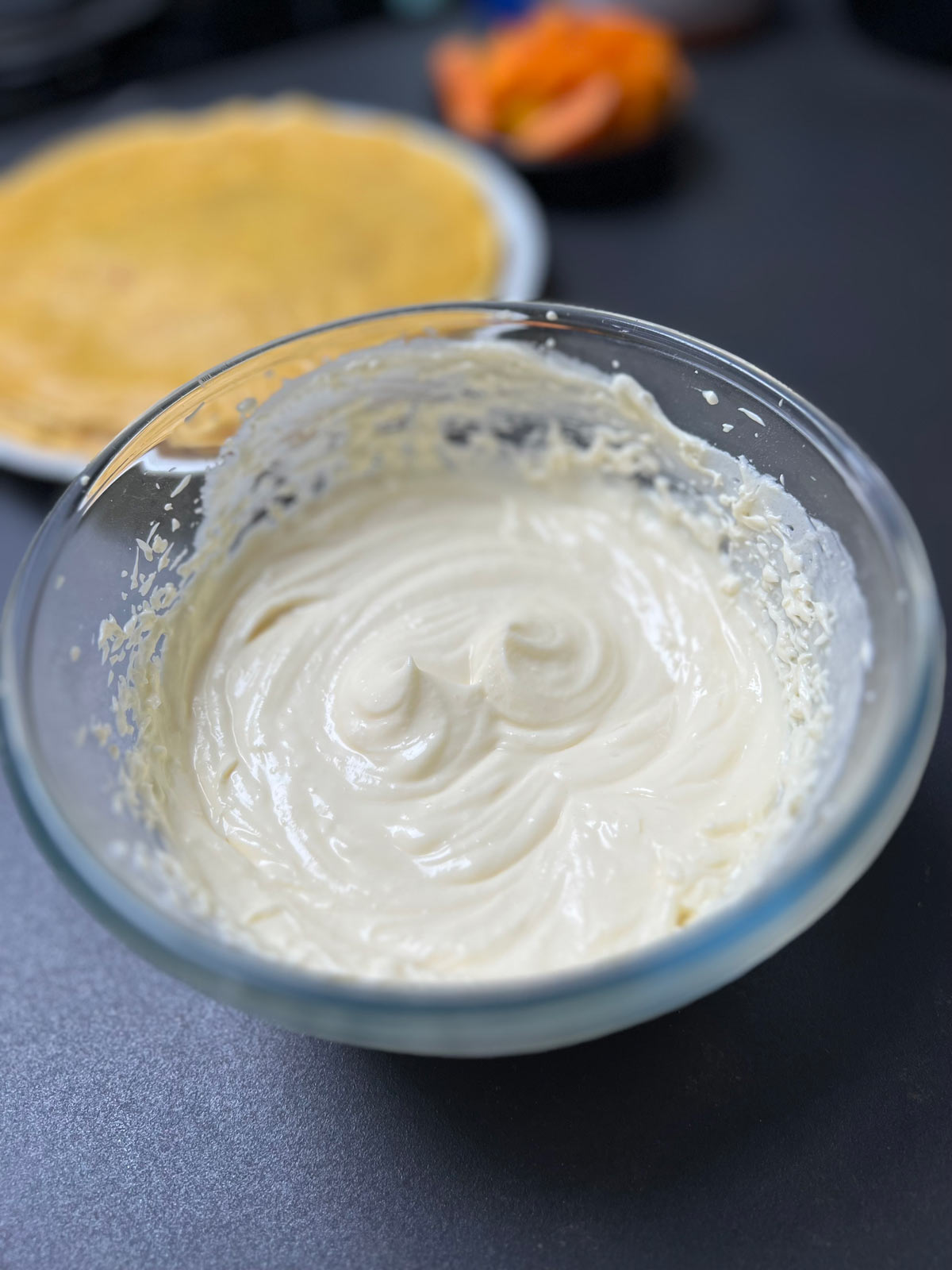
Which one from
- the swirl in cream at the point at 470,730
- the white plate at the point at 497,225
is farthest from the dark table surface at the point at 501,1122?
the white plate at the point at 497,225

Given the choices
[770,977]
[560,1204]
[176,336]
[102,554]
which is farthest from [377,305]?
[560,1204]

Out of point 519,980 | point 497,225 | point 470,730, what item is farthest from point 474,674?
point 497,225

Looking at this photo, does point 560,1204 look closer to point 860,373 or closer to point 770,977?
point 770,977

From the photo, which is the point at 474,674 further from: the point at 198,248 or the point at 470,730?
the point at 198,248

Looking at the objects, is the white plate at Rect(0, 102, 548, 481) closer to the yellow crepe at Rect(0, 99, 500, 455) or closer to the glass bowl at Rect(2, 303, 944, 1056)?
the yellow crepe at Rect(0, 99, 500, 455)

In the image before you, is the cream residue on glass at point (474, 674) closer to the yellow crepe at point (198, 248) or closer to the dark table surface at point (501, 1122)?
the dark table surface at point (501, 1122)
